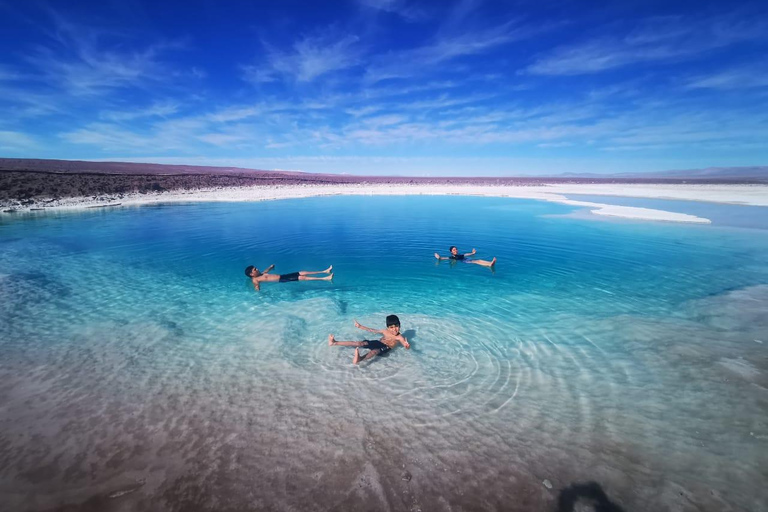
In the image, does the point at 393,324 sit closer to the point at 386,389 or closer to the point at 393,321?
the point at 393,321

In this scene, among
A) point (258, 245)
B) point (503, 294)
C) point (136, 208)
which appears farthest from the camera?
point (136, 208)

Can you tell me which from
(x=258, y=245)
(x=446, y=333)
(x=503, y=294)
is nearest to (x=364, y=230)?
(x=258, y=245)

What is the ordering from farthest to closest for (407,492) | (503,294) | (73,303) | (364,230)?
(364,230)
(503,294)
(73,303)
(407,492)

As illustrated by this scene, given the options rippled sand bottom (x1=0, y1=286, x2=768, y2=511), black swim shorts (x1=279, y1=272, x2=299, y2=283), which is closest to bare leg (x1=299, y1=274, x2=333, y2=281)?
black swim shorts (x1=279, y1=272, x2=299, y2=283)

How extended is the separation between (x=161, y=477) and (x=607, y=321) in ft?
37.6

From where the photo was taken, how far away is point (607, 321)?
388 inches

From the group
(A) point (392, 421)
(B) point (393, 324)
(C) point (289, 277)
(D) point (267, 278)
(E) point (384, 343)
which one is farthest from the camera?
(C) point (289, 277)

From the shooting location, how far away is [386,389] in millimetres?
7012

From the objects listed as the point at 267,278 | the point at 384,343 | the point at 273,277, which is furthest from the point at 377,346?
the point at 267,278

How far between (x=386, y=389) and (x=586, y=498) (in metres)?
3.77

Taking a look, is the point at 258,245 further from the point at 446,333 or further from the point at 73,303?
the point at 446,333

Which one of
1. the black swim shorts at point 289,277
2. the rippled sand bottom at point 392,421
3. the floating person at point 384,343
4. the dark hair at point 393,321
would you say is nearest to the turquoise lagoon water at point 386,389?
the rippled sand bottom at point 392,421

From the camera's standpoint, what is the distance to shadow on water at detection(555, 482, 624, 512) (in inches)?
172

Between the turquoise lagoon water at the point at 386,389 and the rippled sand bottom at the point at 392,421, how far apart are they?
0.03 m
